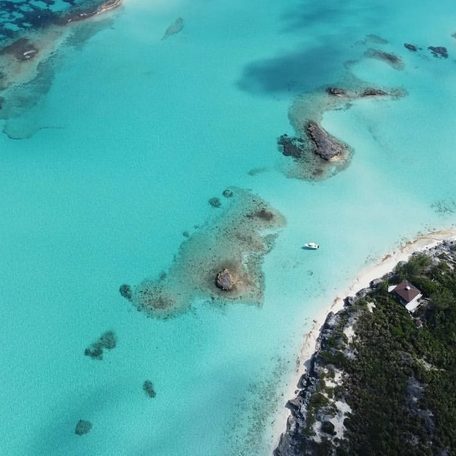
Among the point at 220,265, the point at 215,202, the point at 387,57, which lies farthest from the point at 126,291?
the point at 387,57

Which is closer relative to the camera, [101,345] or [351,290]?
[101,345]

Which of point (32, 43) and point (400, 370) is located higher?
point (32, 43)

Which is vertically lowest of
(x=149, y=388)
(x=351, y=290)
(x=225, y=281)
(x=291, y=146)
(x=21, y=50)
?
(x=351, y=290)

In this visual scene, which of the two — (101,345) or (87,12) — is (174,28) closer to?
(87,12)

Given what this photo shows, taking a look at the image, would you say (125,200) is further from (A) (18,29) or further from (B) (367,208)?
(A) (18,29)

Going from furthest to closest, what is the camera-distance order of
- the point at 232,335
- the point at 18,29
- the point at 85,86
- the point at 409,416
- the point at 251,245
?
the point at 18,29, the point at 85,86, the point at 251,245, the point at 232,335, the point at 409,416

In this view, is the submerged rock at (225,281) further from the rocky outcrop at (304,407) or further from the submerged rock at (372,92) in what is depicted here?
the submerged rock at (372,92)

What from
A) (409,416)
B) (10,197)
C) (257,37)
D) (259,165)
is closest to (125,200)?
(10,197)

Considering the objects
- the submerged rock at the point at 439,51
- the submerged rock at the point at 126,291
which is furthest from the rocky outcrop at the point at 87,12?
the submerged rock at the point at 126,291
